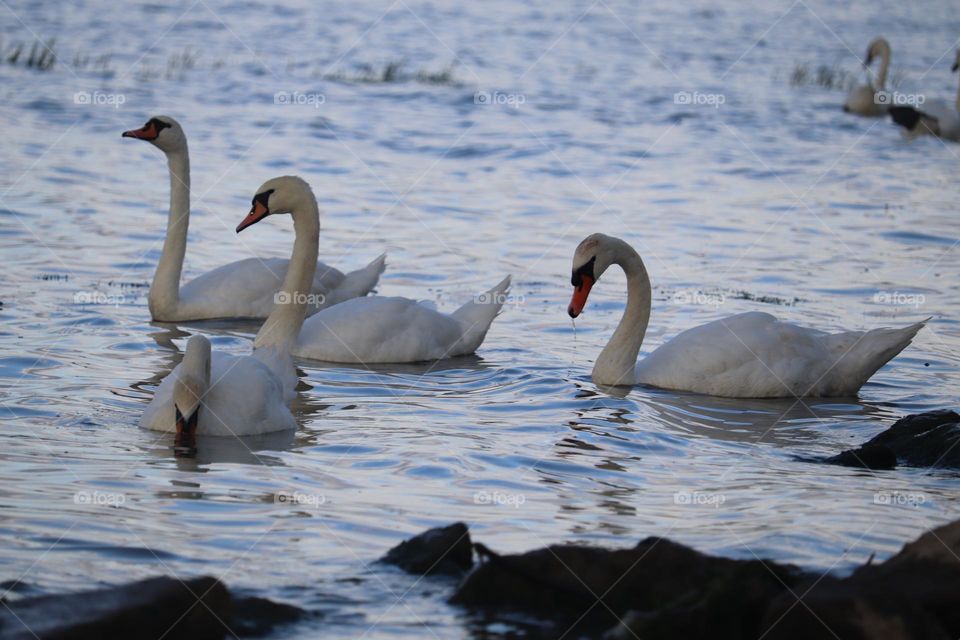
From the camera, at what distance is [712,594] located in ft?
16.3

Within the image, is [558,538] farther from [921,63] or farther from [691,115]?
[921,63]

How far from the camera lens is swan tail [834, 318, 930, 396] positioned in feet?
32.1

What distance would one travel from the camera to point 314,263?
1091 centimetres

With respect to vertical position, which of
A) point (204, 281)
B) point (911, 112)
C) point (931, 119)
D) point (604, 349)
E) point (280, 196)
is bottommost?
point (604, 349)

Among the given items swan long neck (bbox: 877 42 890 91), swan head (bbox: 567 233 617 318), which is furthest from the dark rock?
swan long neck (bbox: 877 42 890 91)

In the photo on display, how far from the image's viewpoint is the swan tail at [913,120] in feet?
75.2

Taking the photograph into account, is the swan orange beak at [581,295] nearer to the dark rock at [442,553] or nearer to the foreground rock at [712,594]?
the dark rock at [442,553]

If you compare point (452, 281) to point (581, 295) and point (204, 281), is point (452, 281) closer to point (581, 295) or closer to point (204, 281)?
point (204, 281)

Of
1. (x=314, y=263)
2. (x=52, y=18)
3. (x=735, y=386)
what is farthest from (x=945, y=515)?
(x=52, y=18)

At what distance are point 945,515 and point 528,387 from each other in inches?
137

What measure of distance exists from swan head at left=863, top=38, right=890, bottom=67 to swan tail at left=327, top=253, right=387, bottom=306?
17.9 meters

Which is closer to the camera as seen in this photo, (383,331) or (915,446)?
(915,446)

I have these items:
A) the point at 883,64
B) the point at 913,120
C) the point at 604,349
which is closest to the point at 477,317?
the point at 604,349

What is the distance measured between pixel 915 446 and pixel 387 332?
401 cm
